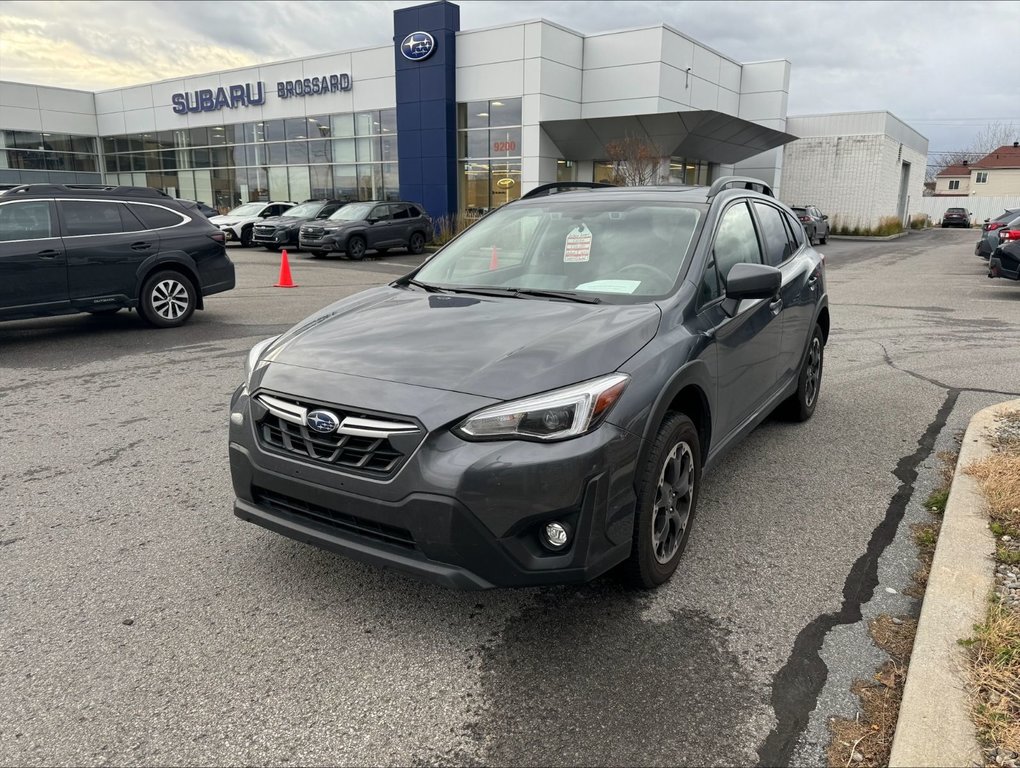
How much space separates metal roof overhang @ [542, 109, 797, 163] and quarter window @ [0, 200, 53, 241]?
22645 mm

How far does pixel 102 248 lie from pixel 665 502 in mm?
8235

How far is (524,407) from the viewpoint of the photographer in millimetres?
2682

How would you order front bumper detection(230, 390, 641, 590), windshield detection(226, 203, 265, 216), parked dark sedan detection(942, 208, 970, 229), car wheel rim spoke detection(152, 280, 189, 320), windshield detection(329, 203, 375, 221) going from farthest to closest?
parked dark sedan detection(942, 208, 970, 229) < windshield detection(226, 203, 265, 216) < windshield detection(329, 203, 375, 221) < car wheel rim spoke detection(152, 280, 189, 320) < front bumper detection(230, 390, 641, 590)

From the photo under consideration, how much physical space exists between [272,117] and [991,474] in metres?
37.5

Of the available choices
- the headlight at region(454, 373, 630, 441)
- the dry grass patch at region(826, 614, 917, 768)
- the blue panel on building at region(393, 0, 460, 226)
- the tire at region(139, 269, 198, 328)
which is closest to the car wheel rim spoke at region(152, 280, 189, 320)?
the tire at region(139, 269, 198, 328)

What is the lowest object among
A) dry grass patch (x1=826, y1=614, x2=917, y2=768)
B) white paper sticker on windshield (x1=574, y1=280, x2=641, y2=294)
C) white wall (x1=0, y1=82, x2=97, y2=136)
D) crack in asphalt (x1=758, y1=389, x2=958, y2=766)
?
crack in asphalt (x1=758, y1=389, x2=958, y2=766)

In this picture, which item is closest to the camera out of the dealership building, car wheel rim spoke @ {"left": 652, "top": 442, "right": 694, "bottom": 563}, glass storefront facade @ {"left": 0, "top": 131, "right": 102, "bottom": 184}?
car wheel rim spoke @ {"left": 652, "top": 442, "right": 694, "bottom": 563}

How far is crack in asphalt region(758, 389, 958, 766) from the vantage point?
242cm

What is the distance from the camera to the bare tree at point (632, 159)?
93.6 ft

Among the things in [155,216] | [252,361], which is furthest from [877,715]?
[155,216]

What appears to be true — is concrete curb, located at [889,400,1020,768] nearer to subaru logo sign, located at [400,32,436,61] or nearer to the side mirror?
the side mirror

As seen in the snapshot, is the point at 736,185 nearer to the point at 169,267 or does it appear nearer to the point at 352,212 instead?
the point at 169,267

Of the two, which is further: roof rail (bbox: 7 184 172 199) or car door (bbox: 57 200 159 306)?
car door (bbox: 57 200 159 306)

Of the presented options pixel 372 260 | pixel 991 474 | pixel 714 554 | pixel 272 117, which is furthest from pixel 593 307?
pixel 272 117
